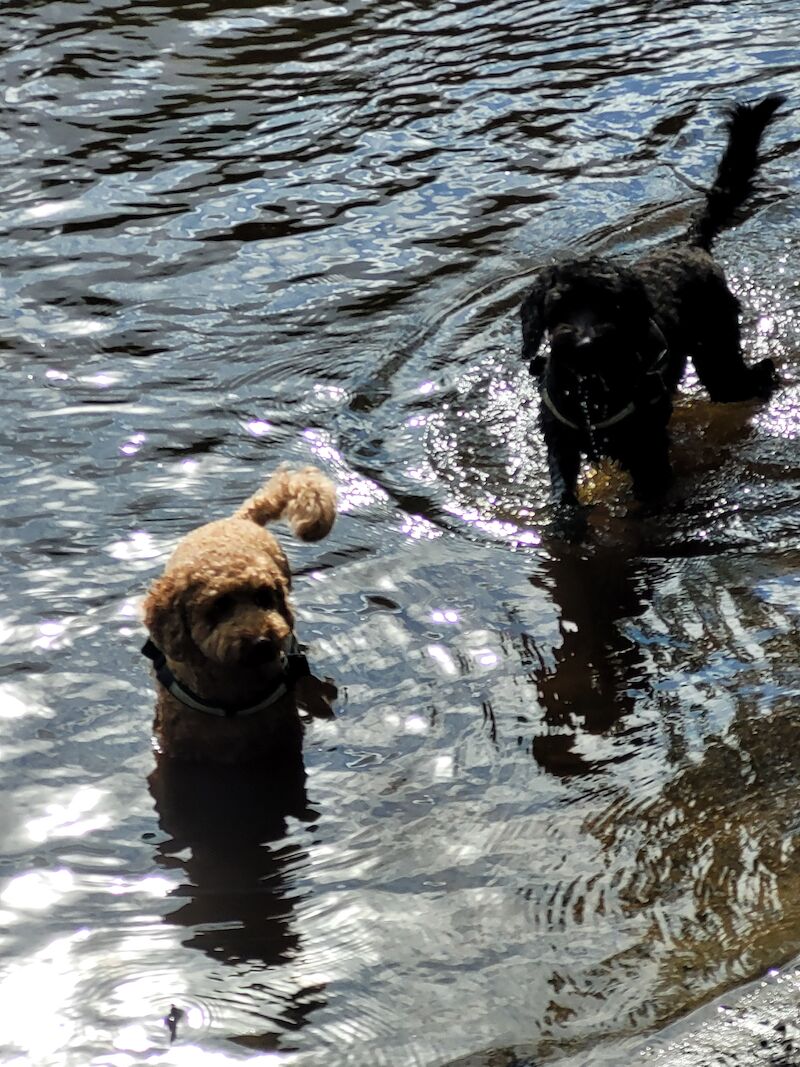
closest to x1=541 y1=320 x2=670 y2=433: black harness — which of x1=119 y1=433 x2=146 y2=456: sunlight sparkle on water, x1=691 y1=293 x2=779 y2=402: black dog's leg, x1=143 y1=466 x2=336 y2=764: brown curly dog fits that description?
x1=691 y1=293 x2=779 y2=402: black dog's leg

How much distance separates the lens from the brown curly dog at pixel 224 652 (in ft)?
14.6

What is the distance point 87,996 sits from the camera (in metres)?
3.78

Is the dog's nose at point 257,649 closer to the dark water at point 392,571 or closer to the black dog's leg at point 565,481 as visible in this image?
the dark water at point 392,571

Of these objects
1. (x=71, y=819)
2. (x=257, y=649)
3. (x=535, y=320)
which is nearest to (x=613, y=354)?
(x=535, y=320)

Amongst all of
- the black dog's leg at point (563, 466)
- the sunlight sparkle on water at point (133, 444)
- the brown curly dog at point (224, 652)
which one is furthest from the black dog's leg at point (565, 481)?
the sunlight sparkle on water at point (133, 444)

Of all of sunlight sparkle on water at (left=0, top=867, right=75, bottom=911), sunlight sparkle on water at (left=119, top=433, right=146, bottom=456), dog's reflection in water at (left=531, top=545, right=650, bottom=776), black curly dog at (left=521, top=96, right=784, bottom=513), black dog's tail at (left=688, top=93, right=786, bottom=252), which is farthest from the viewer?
black dog's tail at (left=688, top=93, right=786, bottom=252)

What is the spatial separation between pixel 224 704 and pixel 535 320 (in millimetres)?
2460

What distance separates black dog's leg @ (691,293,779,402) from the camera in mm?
6945

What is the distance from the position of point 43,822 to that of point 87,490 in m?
2.16

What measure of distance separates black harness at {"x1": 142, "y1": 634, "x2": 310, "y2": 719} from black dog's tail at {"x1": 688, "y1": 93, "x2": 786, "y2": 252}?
12.4 ft

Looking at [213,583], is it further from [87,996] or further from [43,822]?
[87,996]

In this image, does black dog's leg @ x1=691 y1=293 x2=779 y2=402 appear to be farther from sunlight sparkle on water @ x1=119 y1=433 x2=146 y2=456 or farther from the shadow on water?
the shadow on water

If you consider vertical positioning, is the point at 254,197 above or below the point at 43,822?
above

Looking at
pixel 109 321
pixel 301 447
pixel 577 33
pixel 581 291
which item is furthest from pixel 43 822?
pixel 577 33
